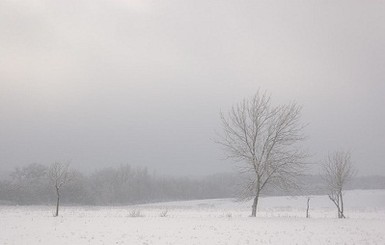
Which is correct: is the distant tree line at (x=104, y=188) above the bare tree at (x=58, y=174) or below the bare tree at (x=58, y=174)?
below

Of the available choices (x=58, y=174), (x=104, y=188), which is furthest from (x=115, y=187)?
(x=58, y=174)

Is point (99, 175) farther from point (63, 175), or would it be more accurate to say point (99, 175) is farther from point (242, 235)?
point (242, 235)

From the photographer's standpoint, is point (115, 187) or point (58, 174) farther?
point (115, 187)

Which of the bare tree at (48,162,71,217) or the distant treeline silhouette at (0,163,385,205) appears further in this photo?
the distant treeline silhouette at (0,163,385,205)

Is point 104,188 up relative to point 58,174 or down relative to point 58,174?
down

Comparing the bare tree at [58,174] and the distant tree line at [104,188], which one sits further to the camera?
the distant tree line at [104,188]

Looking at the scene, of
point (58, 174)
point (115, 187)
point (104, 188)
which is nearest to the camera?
point (58, 174)

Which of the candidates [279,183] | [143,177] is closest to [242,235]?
[279,183]

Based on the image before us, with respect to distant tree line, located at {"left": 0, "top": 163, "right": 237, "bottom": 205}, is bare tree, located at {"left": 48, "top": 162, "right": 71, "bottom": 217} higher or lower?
higher

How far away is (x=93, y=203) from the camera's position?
89625 mm

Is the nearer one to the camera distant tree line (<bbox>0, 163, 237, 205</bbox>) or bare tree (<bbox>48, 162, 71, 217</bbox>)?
bare tree (<bbox>48, 162, 71, 217</bbox>)

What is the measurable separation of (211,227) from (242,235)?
3.19m

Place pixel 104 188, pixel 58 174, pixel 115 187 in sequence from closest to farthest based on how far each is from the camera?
1. pixel 58 174
2. pixel 104 188
3. pixel 115 187

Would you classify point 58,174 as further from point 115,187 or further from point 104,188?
point 115,187
